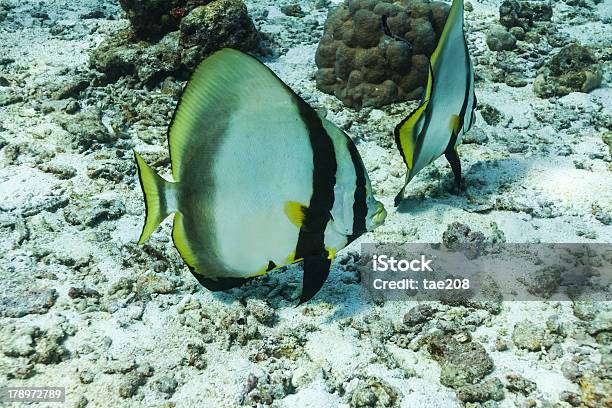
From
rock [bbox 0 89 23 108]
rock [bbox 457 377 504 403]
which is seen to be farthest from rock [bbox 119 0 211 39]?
rock [bbox 457 377 504 403]

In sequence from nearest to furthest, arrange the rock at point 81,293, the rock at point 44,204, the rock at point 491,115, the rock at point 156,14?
the rock at point 81,293
the rock at point 44,204
the rock at point 491,115
the rock at point 156,14

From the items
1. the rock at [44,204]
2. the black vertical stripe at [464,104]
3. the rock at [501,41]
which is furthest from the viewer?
the rock at [501,41]

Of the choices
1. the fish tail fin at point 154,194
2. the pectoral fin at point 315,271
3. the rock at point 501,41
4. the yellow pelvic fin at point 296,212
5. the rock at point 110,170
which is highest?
the fish tail fin at point 154,194

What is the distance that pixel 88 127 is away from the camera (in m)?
4.62

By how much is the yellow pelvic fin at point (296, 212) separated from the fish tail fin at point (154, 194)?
50 centimetres

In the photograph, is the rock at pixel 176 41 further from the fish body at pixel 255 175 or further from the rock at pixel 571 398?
the rock at pixel 571 398

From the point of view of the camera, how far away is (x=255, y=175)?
2.08 meters

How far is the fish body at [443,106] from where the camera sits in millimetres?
3006

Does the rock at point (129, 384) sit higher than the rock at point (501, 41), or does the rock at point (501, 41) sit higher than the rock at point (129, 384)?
the rock at point (501, 41)

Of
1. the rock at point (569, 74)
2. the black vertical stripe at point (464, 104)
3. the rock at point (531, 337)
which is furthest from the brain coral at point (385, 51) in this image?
the rock at point (531, 337)

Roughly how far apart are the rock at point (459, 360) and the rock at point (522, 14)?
5.49 meters

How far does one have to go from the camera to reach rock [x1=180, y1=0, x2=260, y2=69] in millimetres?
5586

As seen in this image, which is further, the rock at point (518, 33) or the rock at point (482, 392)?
the rock at point (518, 33)

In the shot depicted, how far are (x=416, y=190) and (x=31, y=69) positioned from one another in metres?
4.83
